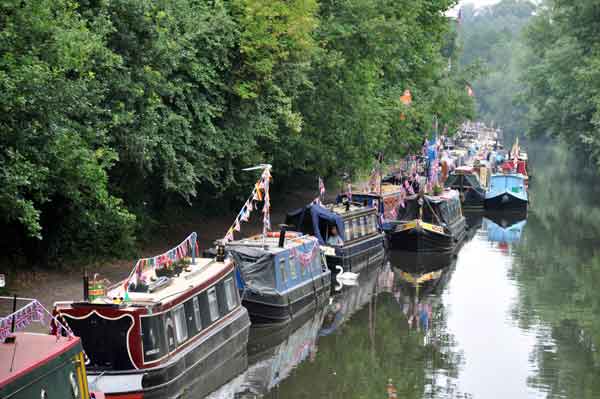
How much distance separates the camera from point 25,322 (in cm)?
1554

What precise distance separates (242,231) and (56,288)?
12065 millimetres

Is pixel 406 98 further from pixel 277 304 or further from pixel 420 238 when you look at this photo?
pixel 277 304

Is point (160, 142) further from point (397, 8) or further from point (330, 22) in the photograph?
point (397, 8)

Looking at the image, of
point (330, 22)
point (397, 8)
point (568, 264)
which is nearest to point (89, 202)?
point (330, 22)

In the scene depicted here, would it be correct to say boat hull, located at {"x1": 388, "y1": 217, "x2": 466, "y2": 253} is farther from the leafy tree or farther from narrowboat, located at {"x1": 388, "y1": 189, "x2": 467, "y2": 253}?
the leafy tree

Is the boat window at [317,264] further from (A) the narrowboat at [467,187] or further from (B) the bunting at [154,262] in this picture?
(A) the narrowboat at [467,187]

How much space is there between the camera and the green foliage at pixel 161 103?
20031mm

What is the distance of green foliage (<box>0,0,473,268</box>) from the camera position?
65.7 ft

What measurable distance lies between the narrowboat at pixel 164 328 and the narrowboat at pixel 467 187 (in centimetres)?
3800

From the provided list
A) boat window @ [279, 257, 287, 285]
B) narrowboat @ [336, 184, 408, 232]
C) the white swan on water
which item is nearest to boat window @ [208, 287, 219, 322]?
boat window @ [279, 257, 287, 285]

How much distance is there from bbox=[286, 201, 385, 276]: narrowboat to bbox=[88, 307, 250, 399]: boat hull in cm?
993

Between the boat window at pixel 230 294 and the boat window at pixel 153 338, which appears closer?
the boat window at pixel 153 338

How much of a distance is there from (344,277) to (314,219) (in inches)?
82.9

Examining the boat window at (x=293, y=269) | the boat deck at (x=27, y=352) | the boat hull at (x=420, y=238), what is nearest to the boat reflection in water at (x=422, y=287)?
the boat hull at (x=420, y=238)
